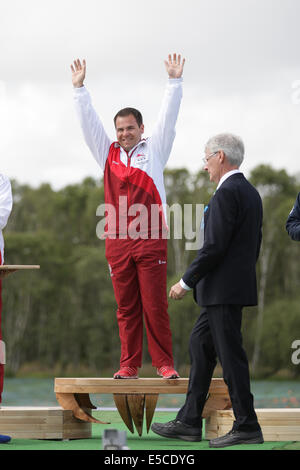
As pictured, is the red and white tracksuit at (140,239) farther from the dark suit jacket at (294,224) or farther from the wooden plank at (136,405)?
the dark suit jacket at (294,224)

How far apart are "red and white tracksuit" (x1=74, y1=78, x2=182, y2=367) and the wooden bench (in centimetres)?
26

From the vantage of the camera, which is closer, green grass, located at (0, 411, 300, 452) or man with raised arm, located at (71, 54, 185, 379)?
green grass, located at (0, 411, 300, 452)

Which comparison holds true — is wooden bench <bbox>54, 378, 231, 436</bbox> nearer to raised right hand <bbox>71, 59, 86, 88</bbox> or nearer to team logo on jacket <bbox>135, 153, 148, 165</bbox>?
team logo on jacket <bbox>135, 153, 148, 165</bbox>

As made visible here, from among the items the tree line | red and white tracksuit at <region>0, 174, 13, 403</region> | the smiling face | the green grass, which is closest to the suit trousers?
the green grass

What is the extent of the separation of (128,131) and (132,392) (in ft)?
6.58

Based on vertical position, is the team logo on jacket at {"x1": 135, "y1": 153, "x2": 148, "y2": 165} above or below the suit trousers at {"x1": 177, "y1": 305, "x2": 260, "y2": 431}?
above

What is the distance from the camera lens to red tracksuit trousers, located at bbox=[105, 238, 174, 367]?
5914mm

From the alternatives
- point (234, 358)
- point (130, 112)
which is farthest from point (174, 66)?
point (234, 358)

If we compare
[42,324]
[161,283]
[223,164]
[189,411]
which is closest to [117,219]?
[161,283]

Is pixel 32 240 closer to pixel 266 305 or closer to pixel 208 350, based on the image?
pixel 266 305

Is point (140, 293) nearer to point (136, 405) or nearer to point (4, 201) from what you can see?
point (136, 405)

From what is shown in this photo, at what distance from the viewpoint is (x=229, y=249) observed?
16.8 feet

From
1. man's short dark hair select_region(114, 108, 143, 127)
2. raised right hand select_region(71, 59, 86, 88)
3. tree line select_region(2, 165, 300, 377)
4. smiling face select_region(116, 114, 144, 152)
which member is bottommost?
tree line select_region(2, 165, 300, 377)

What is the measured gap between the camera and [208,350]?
5.41 meters
